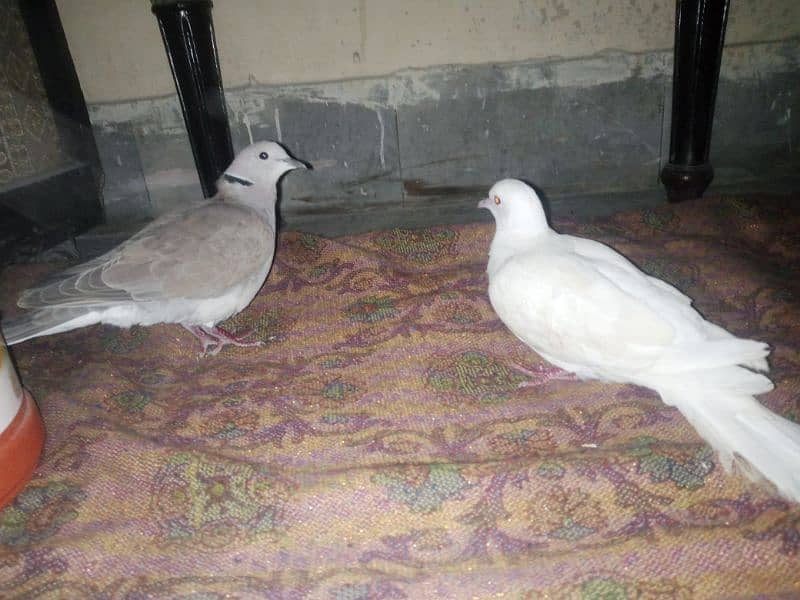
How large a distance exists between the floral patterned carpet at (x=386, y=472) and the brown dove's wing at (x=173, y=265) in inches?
9.0

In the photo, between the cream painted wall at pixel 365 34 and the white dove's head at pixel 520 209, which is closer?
the white dove's head at pixel 520 209

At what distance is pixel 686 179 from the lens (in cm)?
221

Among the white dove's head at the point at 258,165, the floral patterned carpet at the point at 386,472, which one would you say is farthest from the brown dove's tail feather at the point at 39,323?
the white dove's head at the point at 258,165

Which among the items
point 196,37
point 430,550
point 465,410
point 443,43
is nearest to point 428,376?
point 465,410

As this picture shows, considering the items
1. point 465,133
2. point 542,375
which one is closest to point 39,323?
point 542,375

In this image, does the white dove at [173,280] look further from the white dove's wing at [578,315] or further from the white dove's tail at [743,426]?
the white dove's tail at [743,426]

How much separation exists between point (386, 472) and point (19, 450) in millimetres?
797

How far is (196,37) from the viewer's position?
6.48ft

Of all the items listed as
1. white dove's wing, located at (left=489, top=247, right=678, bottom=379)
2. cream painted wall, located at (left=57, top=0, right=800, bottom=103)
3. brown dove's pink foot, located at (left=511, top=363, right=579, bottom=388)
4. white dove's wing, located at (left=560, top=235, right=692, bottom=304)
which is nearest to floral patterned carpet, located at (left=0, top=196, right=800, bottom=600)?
brown dove's pink foot, located at (left=511, top=363, right=579, bottom=388)

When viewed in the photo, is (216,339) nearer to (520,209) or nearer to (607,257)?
(520,209)

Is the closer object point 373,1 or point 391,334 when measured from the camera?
point 391,334

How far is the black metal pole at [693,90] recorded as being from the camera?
191 cm

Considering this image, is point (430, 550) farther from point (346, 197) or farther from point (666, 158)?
point (666, 158)

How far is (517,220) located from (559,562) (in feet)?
3.22
